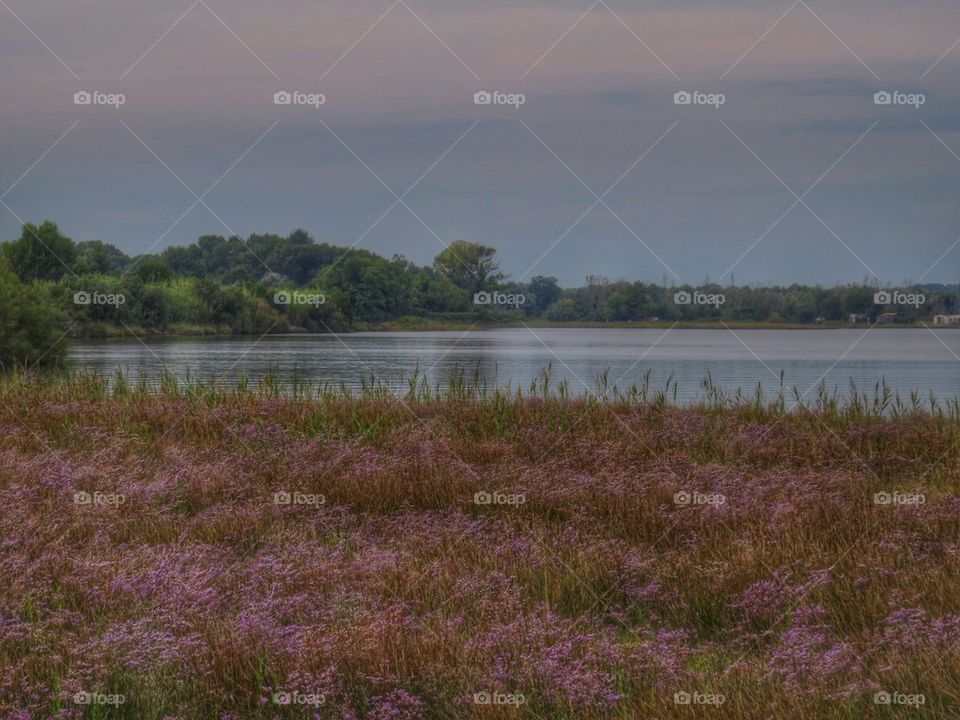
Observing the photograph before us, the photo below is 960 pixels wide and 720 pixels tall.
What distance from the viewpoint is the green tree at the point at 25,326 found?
38147 mm

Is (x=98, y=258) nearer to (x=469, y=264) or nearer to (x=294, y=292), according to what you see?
(x=294, y=292)

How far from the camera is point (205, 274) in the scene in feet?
313

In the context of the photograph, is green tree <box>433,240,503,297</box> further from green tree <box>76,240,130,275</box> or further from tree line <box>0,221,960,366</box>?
green tree <box>76,240,130,275</box>

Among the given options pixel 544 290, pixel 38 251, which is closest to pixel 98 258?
pixel 38 251

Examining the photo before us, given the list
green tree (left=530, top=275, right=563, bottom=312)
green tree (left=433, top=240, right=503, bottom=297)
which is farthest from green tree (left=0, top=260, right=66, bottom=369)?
green tree (left=530, top=275, right=563, bottom=312)

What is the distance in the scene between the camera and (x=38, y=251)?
70.4 meters

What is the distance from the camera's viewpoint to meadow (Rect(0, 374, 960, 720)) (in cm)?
471

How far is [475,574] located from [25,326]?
38.3 metres

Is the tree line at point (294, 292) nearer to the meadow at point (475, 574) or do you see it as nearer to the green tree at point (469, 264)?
the green tree at point (469, 264)

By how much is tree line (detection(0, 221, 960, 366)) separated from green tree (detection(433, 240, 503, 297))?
233mm

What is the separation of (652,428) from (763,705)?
9203 mm

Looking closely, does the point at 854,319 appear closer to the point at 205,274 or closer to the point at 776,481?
the point at 205,274

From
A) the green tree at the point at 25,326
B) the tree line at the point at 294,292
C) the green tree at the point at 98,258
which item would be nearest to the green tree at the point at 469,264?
the tree line at the point at 294,292

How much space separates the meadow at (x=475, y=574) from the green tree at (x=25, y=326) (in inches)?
1099
